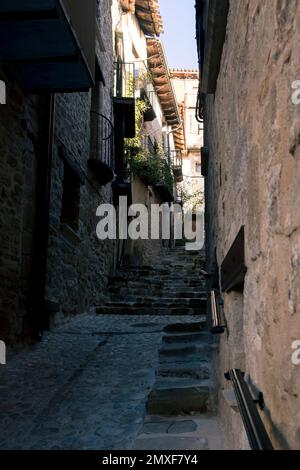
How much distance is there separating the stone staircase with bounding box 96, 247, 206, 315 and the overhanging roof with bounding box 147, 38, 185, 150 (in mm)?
10150

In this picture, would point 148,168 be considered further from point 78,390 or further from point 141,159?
point 78,390

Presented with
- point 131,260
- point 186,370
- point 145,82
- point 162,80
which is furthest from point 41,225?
point 162,80

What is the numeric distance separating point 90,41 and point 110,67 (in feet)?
19.4

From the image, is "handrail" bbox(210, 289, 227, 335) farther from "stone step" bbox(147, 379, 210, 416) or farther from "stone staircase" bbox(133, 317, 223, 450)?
"stone step" bbox(147, 379, 210, 416)

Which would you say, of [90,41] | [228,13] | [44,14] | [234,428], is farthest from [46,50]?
[234,428]

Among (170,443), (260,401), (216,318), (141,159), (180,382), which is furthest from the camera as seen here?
(141,159)

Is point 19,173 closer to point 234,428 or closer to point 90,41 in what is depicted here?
point 90,41

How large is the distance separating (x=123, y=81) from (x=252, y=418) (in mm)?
13198

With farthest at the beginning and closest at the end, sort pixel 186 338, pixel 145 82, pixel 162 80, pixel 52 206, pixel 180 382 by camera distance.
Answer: pixel 162 80 < pixel 145 82 < pixel 52 206 < pixel 186 338 < pixel 180 382

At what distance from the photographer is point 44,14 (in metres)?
4.28

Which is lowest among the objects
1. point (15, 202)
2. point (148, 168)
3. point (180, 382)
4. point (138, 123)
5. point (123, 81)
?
point (180, 382)

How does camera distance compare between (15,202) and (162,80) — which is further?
(162,80)

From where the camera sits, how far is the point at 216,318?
2.80 m

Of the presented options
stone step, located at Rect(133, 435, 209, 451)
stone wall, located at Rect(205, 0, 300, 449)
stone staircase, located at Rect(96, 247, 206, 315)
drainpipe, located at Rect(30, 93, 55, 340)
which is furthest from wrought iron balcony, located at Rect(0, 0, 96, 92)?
stone staircase, located at Rect(96, 247, 206, 315)
